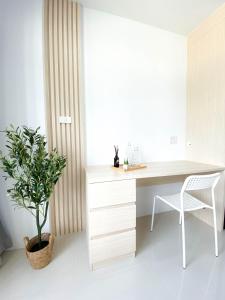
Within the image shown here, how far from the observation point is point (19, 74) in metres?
1.64

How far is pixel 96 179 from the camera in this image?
4.58 ft

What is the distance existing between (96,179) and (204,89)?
183cm

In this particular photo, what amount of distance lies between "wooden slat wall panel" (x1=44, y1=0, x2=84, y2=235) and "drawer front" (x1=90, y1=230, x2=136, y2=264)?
0.63 m

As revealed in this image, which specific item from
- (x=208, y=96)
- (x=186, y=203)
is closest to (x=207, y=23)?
(x=208, y=96)

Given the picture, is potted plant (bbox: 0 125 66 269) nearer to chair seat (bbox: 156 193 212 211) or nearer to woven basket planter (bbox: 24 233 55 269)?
woven basket planter (bbox: 24 233 55 269)

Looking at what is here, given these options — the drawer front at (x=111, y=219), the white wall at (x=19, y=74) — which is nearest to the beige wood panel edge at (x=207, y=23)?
the white wall at (x=19, y=74)

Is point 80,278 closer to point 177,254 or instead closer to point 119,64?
point 177,254

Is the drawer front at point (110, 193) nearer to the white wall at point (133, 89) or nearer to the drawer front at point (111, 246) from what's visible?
the drawer front at point (111, 246)

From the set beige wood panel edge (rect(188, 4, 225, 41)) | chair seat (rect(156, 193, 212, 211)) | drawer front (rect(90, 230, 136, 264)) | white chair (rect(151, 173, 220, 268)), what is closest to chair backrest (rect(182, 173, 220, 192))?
white chair (rect(151, 173, 220, 268))

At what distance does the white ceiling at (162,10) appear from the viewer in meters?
1.78

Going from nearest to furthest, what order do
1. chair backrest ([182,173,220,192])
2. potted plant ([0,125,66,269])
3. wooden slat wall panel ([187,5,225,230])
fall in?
potted plant ([0,125,66,269]) → chair backrest ([182,173,220,192]) → wooden slat wall panel ([187,5,225,230])

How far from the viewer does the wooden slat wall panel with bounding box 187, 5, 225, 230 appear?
1.91 meters

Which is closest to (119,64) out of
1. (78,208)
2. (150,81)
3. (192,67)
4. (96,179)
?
(150,81)

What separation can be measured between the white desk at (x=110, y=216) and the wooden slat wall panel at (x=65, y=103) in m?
0.55
